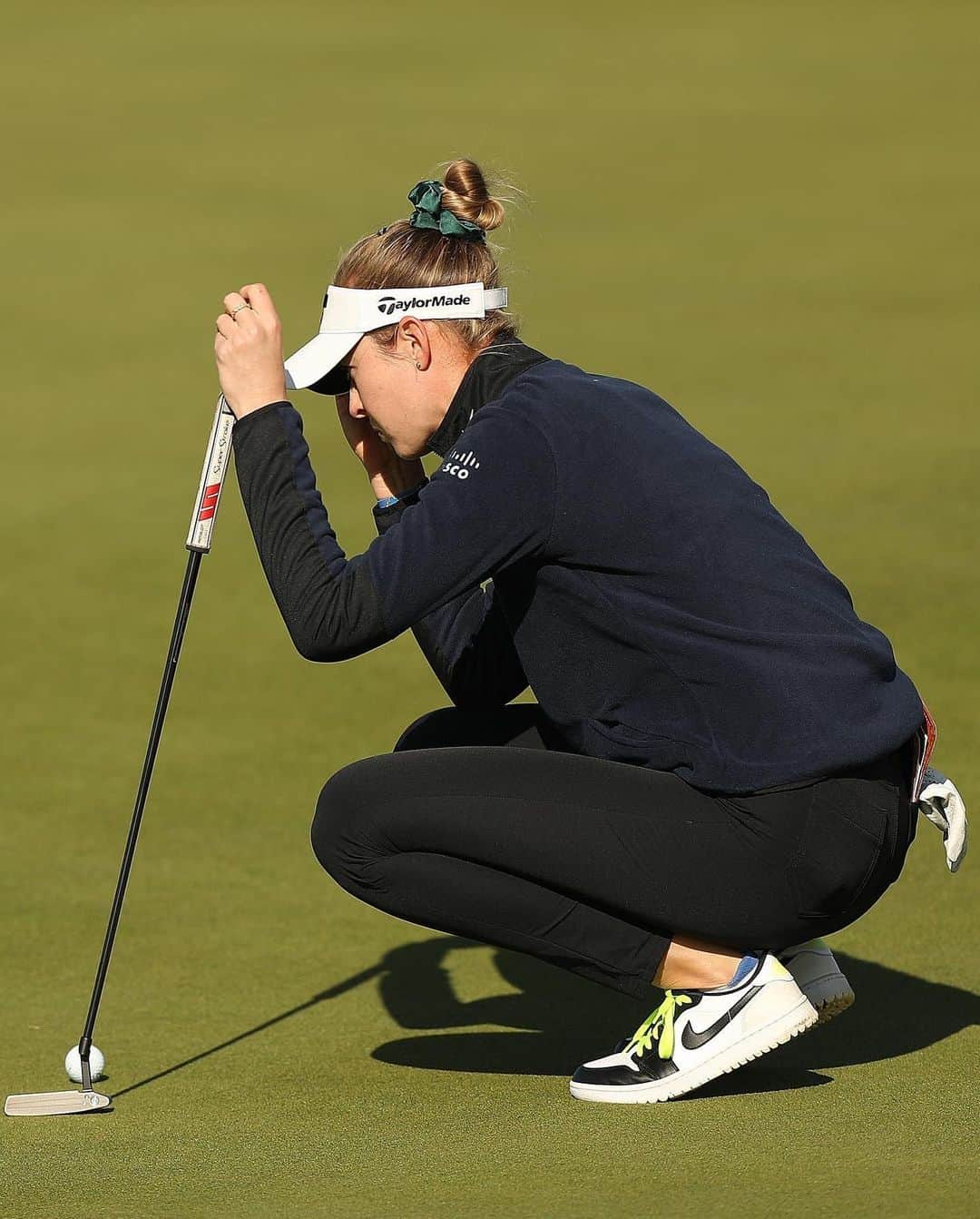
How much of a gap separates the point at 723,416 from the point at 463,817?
512cm

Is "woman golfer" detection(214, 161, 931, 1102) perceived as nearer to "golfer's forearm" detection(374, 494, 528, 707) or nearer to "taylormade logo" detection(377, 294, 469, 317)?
"taylormade logo" detection(377, 294, 469, 317)

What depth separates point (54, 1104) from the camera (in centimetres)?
281

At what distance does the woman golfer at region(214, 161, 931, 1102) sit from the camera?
2619 mm

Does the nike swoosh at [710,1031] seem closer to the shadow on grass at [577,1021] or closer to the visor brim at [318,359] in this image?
the shadow on grass at [577,1021]

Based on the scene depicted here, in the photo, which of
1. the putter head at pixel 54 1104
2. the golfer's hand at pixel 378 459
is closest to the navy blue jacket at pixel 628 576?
the golfer's hand at pixel 378 459

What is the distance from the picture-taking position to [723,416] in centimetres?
768

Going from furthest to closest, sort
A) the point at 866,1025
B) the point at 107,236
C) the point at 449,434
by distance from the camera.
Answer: the point at 107,236 < the point at 866,1025 < the point at 449,434

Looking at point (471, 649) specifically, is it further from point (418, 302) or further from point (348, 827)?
point (418, 302)

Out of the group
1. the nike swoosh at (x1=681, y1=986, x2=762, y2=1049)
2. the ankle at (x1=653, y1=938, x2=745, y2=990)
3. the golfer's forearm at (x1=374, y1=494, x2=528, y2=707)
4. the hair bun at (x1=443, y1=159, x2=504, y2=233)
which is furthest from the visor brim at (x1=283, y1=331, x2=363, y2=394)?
the nike swoosh at (x1=681, y1=986, x2=762, y2=1049)

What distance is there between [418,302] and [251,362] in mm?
247

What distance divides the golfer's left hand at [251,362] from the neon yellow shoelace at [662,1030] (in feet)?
3.27

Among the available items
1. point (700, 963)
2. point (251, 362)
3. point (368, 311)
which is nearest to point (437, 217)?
point (368, 311)

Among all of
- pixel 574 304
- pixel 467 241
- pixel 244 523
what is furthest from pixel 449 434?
pixel 574 304

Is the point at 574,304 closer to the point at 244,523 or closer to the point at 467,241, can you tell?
the point at 244,523
